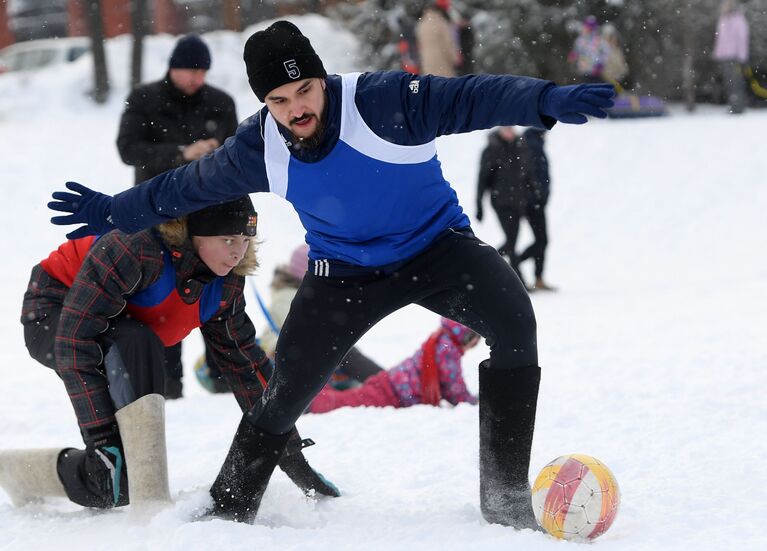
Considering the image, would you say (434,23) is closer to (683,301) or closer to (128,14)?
(683,301)

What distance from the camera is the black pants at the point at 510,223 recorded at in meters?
10.0

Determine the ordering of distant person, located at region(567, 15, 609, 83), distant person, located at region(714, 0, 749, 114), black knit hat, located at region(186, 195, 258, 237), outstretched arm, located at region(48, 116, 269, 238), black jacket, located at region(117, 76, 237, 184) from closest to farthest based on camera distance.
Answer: outstretched arm, located at region(48, 116, 269, 238) → black knit hat, located at region(186, 195, 258, 237) → black jacket, located at region(117, 76, 237, 184) → distant person, located at region(567, 15, 609, 83) → distant person, located at region(714, 0, 749, 114)

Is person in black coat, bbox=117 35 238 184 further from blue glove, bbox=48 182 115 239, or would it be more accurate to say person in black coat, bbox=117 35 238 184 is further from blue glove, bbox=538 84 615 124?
blue glove, bbox=538 84 615 124

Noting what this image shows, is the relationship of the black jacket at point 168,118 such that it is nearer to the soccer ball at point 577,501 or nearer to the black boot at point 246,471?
the black boot at point 246,471

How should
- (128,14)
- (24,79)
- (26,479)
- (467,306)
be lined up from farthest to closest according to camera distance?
(128,14)
(24,79)
(26,479)
(467,306)

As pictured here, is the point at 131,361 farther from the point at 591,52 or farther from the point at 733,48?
the point at 733,48

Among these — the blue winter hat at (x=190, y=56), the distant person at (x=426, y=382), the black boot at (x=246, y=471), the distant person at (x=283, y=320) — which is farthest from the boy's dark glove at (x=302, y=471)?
the blue winter hat at (x=190, y=56)

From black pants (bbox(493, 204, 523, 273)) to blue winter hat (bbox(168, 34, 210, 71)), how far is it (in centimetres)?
464

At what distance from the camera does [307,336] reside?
3324 mm

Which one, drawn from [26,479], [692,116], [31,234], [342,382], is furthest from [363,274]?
[692,116]

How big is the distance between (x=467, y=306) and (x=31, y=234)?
35.1ft

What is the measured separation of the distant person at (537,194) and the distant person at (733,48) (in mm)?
6883

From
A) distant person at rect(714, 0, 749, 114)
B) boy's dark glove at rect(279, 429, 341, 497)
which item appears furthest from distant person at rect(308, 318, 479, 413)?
distant person at rect(714, 0, 749, 114)

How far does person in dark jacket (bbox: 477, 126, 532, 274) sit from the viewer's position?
990 centimetres
